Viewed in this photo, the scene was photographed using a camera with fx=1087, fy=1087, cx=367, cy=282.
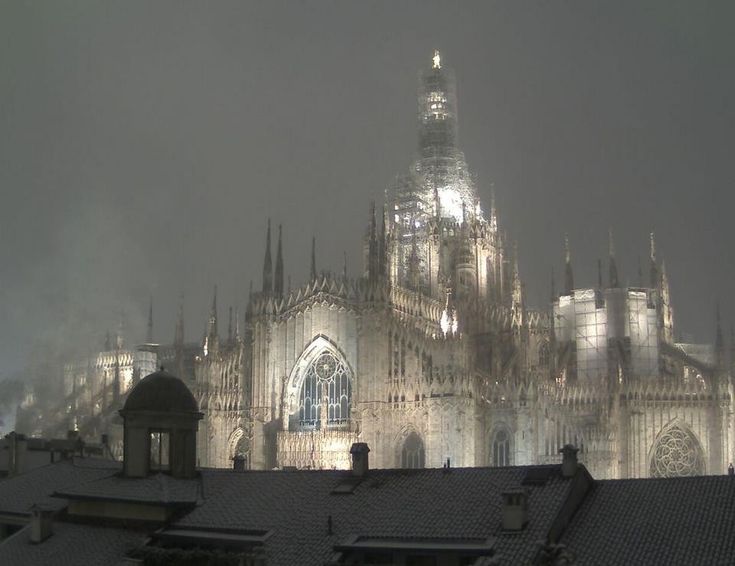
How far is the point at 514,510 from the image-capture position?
105ft

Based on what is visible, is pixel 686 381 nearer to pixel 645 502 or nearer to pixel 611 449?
pixel 611 449

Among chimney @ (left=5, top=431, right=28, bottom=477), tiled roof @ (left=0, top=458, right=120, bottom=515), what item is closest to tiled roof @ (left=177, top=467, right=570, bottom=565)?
tiled roof @ (left=0, top=458, right=120, bottom=515)

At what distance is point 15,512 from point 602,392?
43448 millimetres

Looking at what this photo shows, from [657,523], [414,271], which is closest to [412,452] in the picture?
[414,271]

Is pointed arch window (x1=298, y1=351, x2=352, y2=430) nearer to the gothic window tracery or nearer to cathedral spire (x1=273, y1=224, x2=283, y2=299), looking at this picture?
cathedral spire (x1=273, y1=224, x2=283, y2=299)

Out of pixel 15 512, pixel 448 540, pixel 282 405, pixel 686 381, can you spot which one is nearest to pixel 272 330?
pixel 282 405

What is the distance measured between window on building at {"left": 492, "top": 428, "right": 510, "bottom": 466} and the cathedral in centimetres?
8

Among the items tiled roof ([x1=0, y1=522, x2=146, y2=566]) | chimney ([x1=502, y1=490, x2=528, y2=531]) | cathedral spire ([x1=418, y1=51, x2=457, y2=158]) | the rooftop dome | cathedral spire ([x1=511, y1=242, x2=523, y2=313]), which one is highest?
cathedral spire ([x1=418, y1=51, x2=457, y2=158])

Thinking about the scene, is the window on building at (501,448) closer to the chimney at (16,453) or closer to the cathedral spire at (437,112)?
the chimney at (16,453)

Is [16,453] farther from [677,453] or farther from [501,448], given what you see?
[677,453]

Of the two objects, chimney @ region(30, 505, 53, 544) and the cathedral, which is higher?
the cathedral

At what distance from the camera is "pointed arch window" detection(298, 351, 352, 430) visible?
76.6m

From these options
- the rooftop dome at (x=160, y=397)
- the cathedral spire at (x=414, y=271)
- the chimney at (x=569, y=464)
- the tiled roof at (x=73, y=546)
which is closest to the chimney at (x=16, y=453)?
the rooftop dome at (x=160, y=397)

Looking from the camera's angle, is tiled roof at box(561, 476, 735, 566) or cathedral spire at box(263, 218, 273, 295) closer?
tiled roof at box(561, 476, 735, 566)
